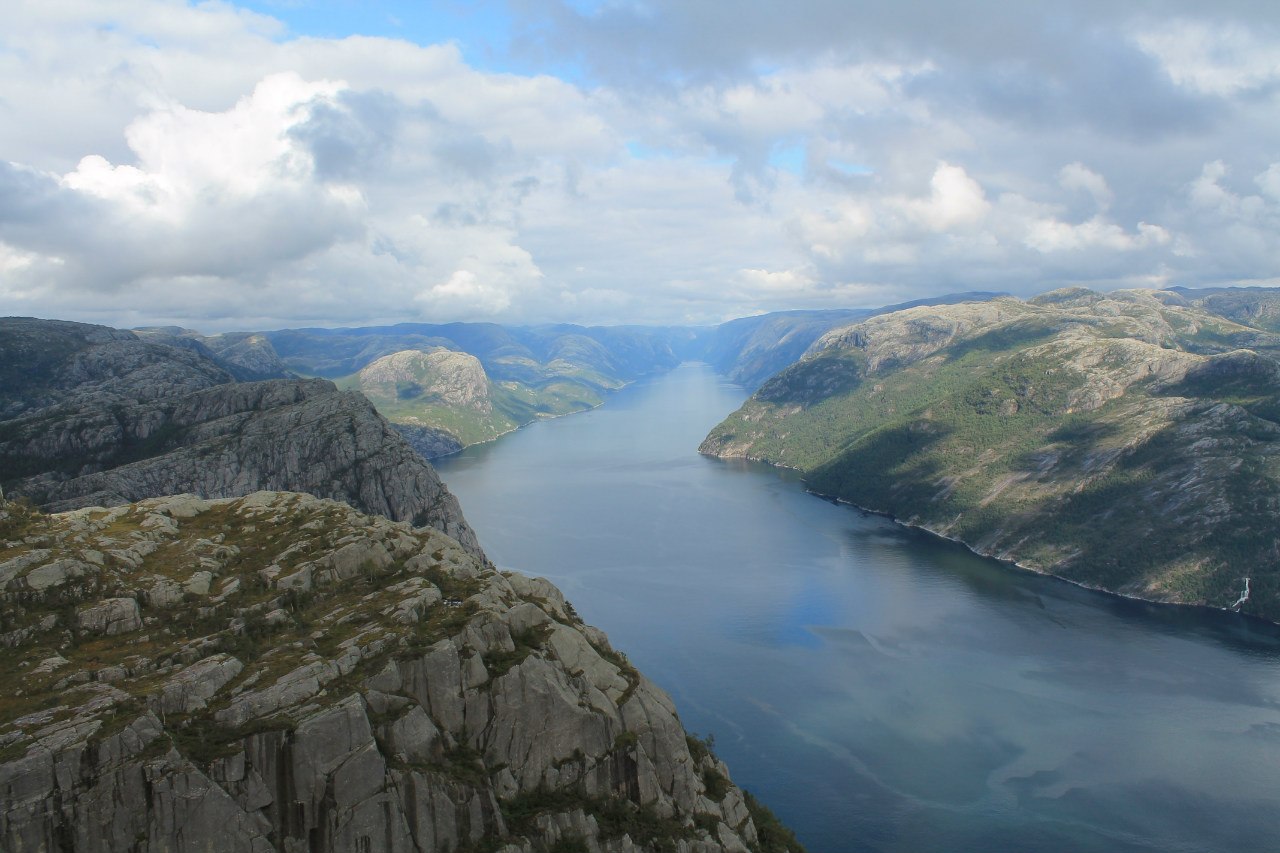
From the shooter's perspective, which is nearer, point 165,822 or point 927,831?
point 165,822

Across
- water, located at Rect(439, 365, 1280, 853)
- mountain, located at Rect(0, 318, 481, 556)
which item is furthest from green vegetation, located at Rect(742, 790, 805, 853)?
mountain, located at Rect(0, 318, 481, 556)

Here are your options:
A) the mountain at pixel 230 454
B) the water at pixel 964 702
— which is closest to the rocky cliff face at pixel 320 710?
the water at pixel 964 702

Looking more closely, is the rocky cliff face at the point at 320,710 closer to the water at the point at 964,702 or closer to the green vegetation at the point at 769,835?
the green vegetation at the point at 769,835

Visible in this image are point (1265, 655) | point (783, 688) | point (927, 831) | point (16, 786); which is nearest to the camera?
point (16, 786)

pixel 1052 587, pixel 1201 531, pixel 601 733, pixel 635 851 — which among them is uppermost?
pixel 601 733

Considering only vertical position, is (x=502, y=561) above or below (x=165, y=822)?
below

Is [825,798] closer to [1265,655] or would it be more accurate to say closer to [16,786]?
[16,786]

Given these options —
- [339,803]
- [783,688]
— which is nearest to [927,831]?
[783,688]
